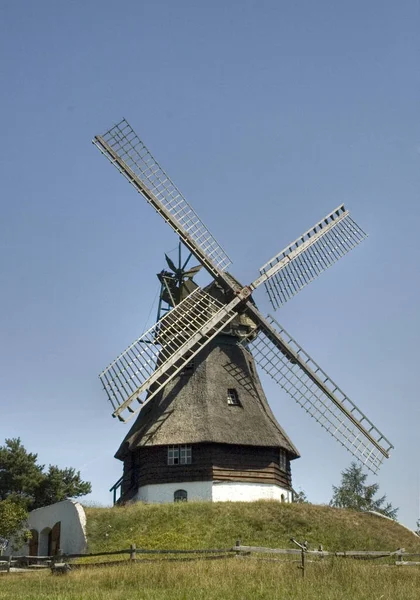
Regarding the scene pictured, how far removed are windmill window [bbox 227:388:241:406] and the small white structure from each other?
7.31 metres

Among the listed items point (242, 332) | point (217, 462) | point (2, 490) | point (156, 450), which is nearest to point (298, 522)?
point (217, 462)

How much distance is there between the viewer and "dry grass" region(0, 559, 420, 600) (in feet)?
45.1

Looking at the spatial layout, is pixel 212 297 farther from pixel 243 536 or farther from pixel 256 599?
pixel 256 599

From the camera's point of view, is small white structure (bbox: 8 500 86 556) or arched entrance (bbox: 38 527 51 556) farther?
arched entrance (bbox: 38 527 51 556)

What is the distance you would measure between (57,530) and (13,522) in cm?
211

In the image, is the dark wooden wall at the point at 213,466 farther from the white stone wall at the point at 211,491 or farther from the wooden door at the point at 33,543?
the wooden door at the point at 33,543

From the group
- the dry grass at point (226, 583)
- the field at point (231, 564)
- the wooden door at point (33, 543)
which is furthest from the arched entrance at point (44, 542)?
the dry grass at point (226, 583)

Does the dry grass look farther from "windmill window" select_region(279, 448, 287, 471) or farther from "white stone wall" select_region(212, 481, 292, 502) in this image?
"windmill window" select_region(279, 448, 287, 471)

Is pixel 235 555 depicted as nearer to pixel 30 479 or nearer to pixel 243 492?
pixel 243 492

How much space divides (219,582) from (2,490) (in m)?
25.5

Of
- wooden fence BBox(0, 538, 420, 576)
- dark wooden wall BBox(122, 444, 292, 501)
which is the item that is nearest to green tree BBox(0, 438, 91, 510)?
dark wooden wall BBox(122, 444, 292, 501)

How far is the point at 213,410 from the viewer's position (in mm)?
28562

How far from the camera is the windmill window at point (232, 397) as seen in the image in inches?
1157

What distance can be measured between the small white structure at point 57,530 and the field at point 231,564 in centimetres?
52
